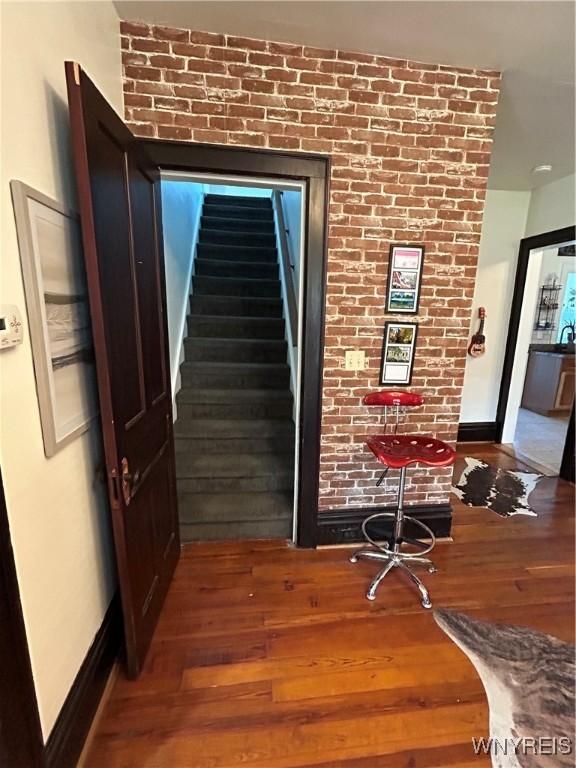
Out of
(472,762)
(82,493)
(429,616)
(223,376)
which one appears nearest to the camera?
(472,762)

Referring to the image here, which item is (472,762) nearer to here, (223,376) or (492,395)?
(223,376)

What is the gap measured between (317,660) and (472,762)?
0.63 metres

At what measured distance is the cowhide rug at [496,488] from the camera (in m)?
2.96

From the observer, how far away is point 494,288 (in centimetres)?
404

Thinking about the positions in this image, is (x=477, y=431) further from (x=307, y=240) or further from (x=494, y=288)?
(x=307, y=240)

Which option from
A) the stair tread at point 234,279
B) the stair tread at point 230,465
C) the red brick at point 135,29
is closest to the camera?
the red brick at point 135,29

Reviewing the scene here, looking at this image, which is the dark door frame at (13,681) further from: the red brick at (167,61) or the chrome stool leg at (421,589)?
the red brick at (167,61)

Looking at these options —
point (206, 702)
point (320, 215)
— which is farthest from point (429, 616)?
point (320, 215)

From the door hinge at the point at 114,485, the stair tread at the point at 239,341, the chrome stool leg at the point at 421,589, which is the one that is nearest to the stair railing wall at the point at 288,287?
the stair tread at the point at 239,341

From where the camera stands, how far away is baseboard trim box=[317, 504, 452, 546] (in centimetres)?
239

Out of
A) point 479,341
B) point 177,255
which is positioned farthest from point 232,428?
point 479,341

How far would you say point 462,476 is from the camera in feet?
11.3

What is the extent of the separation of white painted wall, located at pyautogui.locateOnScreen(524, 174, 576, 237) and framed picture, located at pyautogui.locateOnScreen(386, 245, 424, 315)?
2.32m

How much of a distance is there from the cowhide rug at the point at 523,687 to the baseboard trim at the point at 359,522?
2.11 feet
